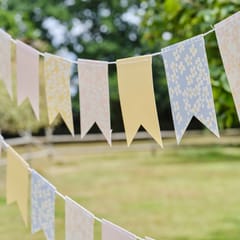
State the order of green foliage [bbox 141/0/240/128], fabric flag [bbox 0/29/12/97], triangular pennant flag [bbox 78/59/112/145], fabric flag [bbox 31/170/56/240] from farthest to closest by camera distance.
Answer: green foliage [bbox 141/0/240/128]
fabric flag [bbox 0/29/12/97]
fabric flag [bbox 31/170/56/240]
triangular pennant flag [bbox 78/59/112/145]

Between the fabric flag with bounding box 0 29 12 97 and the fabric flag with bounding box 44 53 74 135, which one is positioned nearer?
the fabric flag with bounding box 44 53 74 135

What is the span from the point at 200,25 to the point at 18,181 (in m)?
1.53

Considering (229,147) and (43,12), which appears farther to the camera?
(43,12)

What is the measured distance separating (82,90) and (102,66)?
0.09 metres

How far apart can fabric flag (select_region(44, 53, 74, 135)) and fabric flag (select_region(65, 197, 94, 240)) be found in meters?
0.21

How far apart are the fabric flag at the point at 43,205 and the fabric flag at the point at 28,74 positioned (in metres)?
0.20

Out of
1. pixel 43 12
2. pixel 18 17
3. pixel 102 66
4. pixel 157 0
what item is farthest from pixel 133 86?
pixel 43 12

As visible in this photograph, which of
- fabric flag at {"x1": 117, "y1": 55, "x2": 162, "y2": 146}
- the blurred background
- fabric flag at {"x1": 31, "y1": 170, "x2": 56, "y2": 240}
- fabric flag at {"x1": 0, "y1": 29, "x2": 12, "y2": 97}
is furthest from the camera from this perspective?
the blurred background

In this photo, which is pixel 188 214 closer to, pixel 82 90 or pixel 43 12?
pixel 82 90

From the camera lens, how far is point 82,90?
1643mm

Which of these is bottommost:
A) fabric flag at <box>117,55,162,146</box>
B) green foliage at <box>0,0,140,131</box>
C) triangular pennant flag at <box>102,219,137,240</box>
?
triangular pennant flag at <box>102,219,137,240</box>

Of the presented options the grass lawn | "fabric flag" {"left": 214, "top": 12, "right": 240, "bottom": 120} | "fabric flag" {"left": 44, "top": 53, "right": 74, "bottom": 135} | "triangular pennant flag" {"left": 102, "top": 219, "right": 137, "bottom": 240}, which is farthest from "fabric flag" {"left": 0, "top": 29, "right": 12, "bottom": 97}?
the grass lawn

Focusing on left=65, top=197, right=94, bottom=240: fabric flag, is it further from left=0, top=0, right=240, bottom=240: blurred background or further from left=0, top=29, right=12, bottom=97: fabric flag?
left=0, top=0, right=240, bottom=240: blurred background

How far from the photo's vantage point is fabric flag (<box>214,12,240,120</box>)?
53.7 inches
